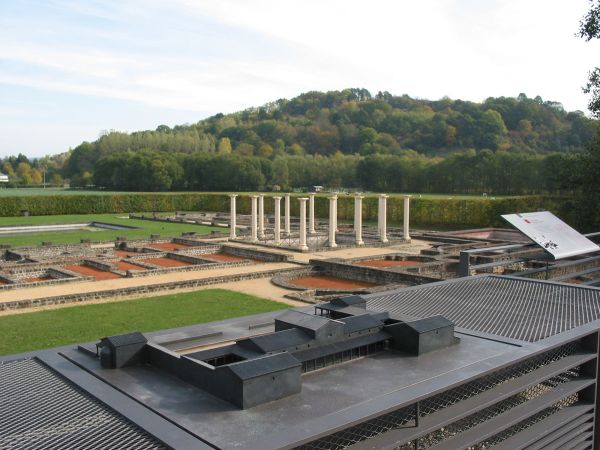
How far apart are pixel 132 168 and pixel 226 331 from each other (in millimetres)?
65891

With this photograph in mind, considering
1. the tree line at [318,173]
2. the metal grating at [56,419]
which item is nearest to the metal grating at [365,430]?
→ the metal grating at [56,419]

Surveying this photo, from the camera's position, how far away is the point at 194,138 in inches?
3765

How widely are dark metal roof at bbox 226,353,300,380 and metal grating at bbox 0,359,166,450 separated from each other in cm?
56

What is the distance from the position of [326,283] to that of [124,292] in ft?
21.1

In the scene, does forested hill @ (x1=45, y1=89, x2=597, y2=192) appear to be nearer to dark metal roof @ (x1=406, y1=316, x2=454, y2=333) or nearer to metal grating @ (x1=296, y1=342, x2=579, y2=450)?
metal grating @ (x1=296, y1=342, x2=579, y2=450)

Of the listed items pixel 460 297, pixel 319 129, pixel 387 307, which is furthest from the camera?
pixel 319 129

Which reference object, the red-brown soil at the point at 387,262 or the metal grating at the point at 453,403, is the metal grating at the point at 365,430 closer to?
the metal grating at the point at 453,403

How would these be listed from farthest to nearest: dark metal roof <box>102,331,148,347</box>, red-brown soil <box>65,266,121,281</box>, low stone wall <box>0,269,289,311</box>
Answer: red-brown soil <box>65,266,121,281</box> < low stone wall <box>0,269,289,311</box> < dark metal roof <box>102,331,148,347</box>

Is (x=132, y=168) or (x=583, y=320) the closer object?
(x=583, y=320)

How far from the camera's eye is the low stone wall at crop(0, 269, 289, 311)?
13.8 metres

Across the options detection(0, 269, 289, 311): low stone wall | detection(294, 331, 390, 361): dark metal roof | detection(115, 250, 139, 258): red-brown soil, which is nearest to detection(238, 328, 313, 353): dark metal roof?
detection(294, 331, 390, 361): dark metal roof

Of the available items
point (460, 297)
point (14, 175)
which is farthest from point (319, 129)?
point (460, 297)

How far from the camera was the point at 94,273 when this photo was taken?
19.5m

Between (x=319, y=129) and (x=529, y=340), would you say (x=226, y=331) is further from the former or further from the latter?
(x=319, y=129)
